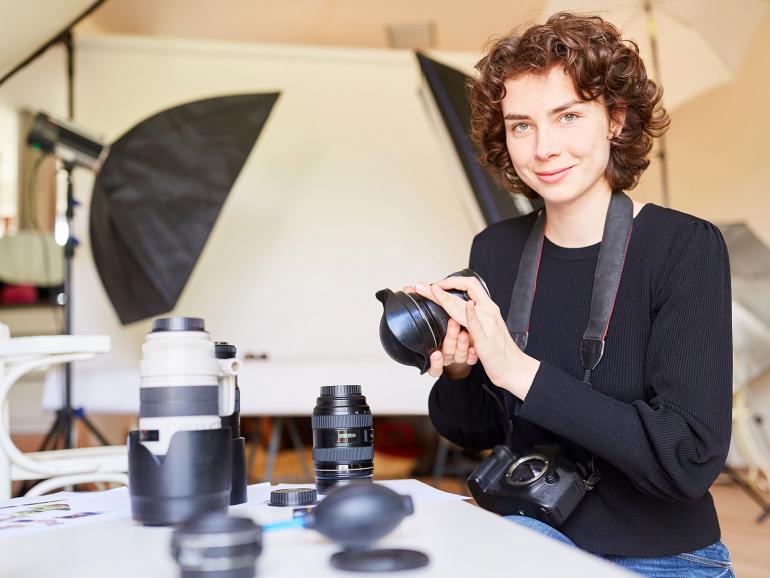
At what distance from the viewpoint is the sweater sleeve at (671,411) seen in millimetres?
859

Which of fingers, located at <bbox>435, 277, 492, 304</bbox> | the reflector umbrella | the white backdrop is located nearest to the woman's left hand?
fingers, located at <bbox>435, 277, 492, 304</bbox>

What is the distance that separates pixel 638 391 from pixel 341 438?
41 cm

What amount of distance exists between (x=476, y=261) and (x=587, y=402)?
0.45 m

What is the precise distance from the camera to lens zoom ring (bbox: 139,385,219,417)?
626 millimetres

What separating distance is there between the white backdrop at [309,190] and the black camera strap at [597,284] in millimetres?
2536

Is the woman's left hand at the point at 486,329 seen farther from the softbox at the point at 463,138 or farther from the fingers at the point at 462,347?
the softbox at the point at 463,138

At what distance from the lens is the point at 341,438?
2.79 feet

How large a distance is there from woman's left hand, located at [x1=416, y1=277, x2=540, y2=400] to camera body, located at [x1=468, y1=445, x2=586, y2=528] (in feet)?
0.44

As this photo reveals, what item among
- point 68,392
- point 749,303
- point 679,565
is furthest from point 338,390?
point 749,303

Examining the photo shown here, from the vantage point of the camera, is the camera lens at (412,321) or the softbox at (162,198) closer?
the camera lens at (412,321)

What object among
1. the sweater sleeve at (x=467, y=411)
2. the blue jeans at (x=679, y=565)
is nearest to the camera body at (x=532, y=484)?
the blue jeans at (x=679, y=565)

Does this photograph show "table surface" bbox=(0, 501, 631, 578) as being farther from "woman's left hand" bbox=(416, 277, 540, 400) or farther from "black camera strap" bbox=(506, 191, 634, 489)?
"black camera strap" bbox=(506, 191, 634, 489)

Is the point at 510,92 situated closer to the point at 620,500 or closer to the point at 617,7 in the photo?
the point at 620,500

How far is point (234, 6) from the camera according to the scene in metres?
4.04
